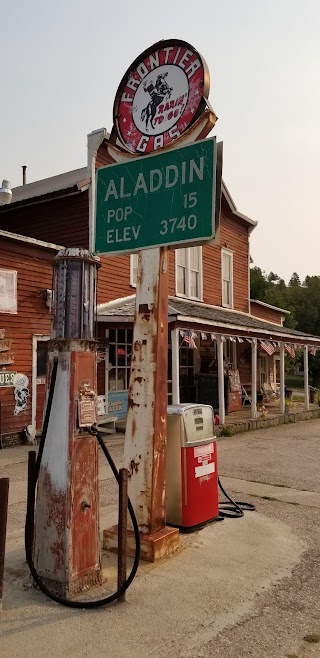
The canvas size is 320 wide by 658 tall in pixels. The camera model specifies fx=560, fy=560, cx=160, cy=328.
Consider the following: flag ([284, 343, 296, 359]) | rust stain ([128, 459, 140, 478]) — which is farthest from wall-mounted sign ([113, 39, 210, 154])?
flag ([284, 343, 296, 359])

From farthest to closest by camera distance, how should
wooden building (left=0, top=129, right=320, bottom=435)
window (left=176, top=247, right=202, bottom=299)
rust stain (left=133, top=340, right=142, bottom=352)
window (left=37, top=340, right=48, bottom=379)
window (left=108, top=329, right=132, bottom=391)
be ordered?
1. window (left=176, top=247, right=202, bottom=299)
2. window (left=108, top=329, right=132, bottom=391)
3. window (left=37, top=340, right=48, bottom=379)
4. wooden building (left=0, top=129, right=320, bottom=435)
5. rust stain (left=133, top=340, right=142, bottom=352)

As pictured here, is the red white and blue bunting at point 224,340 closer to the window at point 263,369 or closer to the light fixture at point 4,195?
the window at point 263,369

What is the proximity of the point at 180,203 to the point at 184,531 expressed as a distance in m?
3.35

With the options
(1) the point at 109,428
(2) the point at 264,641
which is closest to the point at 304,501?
(2) the point at 264,641

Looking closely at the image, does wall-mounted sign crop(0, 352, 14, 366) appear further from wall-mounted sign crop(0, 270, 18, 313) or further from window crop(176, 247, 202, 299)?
window crop(176, 247, 202, 299)

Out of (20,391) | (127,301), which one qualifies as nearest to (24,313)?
(20,391)

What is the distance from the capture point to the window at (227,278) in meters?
21.0

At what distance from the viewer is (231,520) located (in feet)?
21.1

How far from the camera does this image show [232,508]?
6891 millimetres

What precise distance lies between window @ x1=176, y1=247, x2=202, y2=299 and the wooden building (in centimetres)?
3

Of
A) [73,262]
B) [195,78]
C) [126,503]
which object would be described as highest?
[195,78]

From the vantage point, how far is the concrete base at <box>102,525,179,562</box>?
500 cm

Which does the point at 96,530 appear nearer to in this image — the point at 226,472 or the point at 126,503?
the point at 126,503

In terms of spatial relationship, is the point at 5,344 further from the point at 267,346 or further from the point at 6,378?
the point at 267,346
